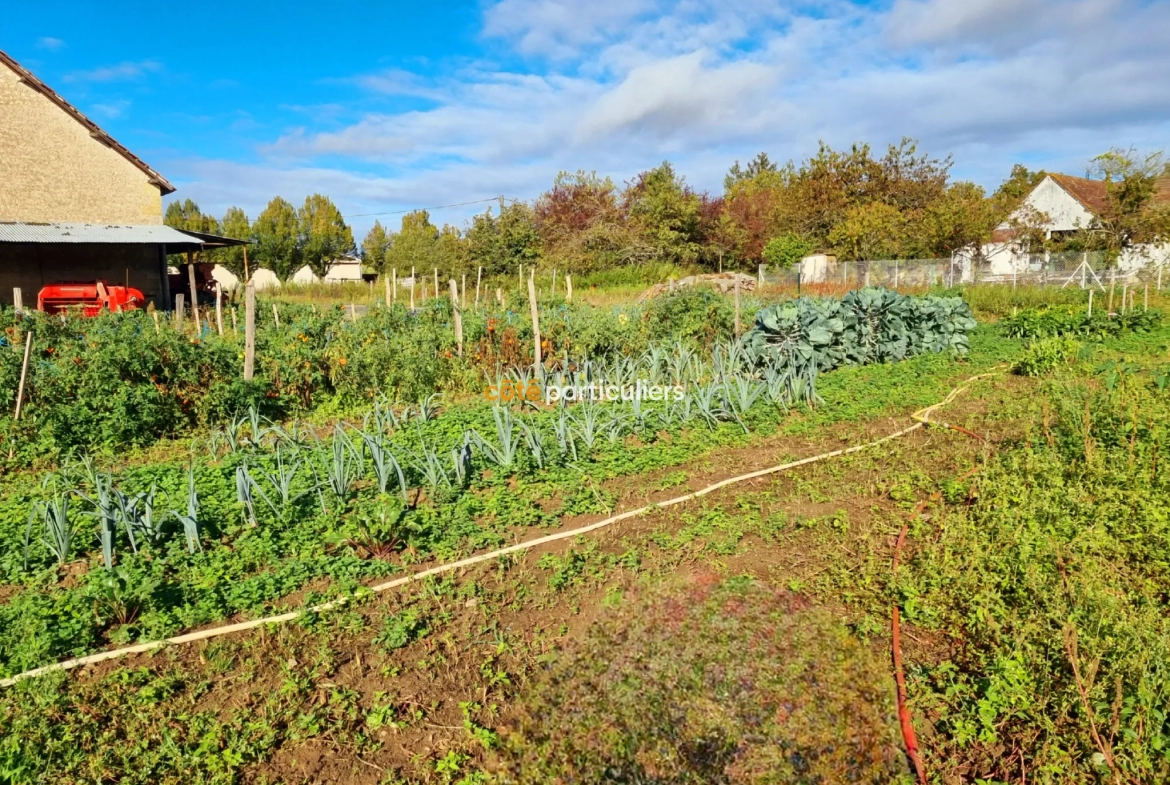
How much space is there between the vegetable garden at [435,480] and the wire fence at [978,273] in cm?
1261

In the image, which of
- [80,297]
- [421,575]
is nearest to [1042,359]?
[421,575]

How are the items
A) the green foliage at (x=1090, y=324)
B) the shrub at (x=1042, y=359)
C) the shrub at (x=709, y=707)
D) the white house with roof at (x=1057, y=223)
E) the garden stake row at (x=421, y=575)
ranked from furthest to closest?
1. the white house with roof at (x=1057, y=223)
2. the green foliage at (x=1090, y=324)
3. the shrub at (x=1042, y=359)
4. the garden stake row at (x=421, y=575)
5. the shrub at (x=709, y=707)

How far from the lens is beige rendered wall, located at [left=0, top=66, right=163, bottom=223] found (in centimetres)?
1698

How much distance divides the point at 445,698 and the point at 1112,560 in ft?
10.5

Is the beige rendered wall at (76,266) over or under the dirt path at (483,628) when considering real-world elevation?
over

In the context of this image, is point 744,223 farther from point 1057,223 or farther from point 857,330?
point 857,330

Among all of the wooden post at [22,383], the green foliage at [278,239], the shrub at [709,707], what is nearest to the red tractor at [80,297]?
the wooden post at [22,383]

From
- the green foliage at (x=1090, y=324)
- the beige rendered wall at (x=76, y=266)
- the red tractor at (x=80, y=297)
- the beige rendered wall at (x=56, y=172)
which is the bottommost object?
the green foliage at (x=1090, y=324)

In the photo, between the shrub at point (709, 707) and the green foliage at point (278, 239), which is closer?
the shrub at point (709, 707)

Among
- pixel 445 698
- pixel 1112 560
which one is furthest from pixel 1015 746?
pixel 445 698

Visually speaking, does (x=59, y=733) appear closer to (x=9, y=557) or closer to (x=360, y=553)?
(x=360, y=553)

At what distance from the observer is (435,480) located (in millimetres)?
4324

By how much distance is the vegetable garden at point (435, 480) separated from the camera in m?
2.46

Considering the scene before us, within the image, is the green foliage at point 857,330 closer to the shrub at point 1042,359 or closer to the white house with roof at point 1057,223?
the shrub at point 1042,359
